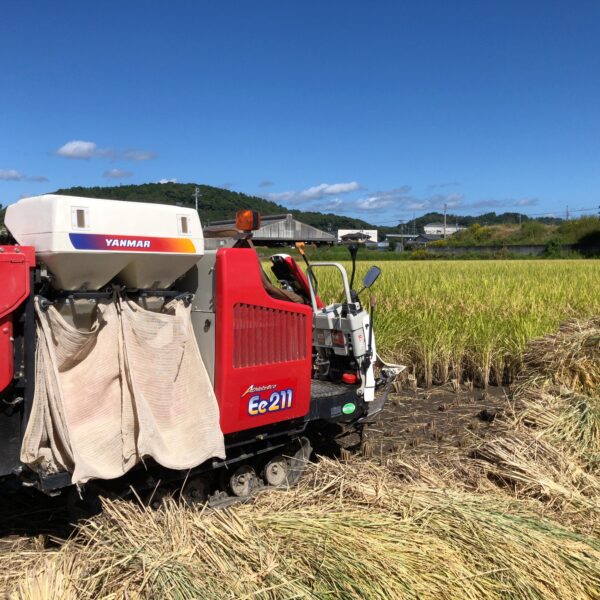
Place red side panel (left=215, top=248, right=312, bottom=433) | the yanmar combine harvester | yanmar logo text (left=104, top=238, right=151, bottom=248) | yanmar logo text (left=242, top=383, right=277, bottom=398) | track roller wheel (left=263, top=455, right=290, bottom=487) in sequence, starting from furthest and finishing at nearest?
track roller wheel (left=263, top=455, right=290, bottom=487) → yanmar logo text (left=242, top=383, right=277, bottom=398) → red side panel (left=215, top=248, right=312, bottom=433) → yanmar logo text (left=104, top=238, right=151, bottom=248) → the yanmar combine harvester

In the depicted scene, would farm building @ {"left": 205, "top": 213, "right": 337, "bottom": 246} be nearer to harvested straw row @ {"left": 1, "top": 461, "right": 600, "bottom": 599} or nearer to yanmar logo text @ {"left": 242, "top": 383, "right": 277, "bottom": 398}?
yanmar logo text @ {"left": 242, "top": 383, "right": 277, "bottom": 398}

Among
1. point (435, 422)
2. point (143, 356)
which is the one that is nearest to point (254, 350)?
point (143, 356)

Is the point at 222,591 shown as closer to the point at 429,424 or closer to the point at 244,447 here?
the point at 244,447

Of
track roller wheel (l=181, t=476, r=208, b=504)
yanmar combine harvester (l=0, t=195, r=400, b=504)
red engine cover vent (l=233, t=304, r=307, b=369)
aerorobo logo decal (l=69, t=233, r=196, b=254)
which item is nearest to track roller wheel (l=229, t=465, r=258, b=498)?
yanmar combine harvester (l=0, t=195, r=400, b=504)

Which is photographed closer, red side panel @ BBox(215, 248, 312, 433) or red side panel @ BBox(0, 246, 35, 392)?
red side panel @ BBox(0, 246, 35, 392)

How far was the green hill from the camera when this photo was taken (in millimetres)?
6005

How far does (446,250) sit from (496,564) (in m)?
57.8

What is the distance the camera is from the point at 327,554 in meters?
2.86

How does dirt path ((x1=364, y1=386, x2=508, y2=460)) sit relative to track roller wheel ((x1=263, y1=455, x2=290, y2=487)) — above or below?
below

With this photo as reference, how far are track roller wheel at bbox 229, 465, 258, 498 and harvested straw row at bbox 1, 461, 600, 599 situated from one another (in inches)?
28.5

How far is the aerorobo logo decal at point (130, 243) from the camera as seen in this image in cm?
323

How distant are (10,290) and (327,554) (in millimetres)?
1965

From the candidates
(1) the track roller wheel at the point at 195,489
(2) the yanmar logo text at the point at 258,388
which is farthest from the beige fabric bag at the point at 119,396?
(1) the track roller wheel at the point at 195,489

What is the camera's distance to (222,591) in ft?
8.59
